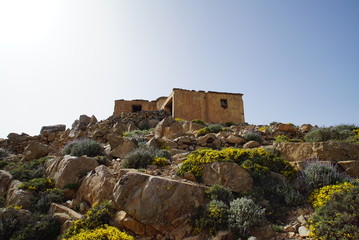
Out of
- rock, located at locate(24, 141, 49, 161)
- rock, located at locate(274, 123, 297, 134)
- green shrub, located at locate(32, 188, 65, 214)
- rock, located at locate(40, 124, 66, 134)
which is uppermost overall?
rock, located at locate(40, 124, 66, 134)

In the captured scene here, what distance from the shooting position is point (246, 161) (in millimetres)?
6688

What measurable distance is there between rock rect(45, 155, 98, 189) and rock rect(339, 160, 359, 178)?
302 inches

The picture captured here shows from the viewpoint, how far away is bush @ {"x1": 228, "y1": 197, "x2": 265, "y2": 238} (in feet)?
15.4

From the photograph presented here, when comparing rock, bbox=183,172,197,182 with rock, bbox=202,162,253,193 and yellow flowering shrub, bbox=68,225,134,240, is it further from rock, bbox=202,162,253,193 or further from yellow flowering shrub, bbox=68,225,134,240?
yellow flowering shrub, bbox=68,225,134,240

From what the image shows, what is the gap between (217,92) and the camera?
20719 mm

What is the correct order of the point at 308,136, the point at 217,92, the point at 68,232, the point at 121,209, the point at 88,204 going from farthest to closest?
the point at 217,92
the point at 308,136
the point at 88,204
the point at 121,209
the point at 68,232

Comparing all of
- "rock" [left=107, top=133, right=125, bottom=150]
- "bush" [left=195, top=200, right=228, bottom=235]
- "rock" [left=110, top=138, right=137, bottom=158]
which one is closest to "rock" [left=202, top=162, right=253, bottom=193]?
"bush" [left=195, top=200, right=228, bottom=235]

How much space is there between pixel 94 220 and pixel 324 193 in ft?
17.8

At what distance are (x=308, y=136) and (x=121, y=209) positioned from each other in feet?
28.9

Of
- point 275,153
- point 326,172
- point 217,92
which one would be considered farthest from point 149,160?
→ point 217,92

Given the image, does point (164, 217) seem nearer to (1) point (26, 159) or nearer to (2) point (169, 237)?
(2) point (169, 237)

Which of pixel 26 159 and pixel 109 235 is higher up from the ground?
pixel 26 159

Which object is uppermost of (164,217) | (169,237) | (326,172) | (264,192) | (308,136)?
(308,136)

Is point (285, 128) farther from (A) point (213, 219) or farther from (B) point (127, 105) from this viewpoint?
(B) point (127, 105)
